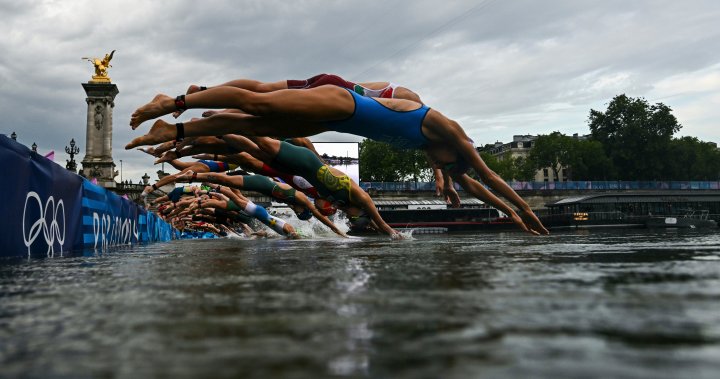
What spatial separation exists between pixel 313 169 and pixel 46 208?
5.66 m

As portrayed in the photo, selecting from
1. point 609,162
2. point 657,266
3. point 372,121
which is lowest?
point 657,266

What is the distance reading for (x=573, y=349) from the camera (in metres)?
1.06

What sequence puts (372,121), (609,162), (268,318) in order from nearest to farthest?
(268,318) < (372,121) < (609,162)

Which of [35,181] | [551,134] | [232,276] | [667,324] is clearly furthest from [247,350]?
[551,134]

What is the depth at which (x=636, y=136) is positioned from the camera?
249 ft

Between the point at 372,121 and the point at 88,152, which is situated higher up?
the point at 88,152

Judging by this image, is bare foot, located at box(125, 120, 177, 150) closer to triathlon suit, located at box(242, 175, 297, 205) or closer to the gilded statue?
triathlon suit, located at box(242, 175, 297, 205)

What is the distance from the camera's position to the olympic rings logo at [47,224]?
6176 millimetres

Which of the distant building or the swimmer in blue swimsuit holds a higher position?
the distant building

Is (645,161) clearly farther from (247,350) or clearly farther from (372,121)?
(247,350)

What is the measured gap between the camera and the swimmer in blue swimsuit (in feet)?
18.2

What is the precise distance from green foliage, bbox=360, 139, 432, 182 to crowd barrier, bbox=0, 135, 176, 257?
6655cm

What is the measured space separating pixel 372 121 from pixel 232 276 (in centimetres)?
356

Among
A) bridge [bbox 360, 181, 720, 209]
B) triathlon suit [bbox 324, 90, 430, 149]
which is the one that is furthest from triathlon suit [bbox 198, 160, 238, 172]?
bridge [bbox 360, 181, 720, 209]
